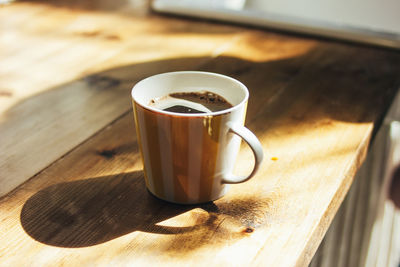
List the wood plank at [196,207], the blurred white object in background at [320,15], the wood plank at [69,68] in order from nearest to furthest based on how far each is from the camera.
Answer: the wood plank at [196,207]
the wood plank at [69,68]
the blurred white object in background at [320,15]

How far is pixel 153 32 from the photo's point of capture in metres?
1.07

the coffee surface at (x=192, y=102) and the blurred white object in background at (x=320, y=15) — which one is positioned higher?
the coffee surface at (x=192, y=102)

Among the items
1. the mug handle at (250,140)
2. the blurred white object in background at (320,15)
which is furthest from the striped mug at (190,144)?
the blurred white object in background at (320,15)

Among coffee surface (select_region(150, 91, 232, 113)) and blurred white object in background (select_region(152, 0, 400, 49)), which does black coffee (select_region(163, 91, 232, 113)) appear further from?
blurred white object in background (select_region(152, 0, 400, 49))

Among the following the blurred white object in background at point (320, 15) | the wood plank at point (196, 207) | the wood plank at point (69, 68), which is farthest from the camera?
the blurred white object in background at point (320, 15)

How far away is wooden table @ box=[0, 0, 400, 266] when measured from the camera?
452mm

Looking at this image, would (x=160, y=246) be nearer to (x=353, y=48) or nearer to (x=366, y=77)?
(x=366, y=77)

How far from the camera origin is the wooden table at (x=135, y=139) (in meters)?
0.45

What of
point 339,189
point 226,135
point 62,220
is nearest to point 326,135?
point 339,189

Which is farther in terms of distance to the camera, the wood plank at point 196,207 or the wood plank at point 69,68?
the wood plank at point 69,68

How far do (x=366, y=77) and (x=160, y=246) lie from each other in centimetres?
61

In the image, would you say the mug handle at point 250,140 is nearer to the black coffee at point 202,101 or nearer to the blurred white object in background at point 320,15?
the black coffee at point 202,101

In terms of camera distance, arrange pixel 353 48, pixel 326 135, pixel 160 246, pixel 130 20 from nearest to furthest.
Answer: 1. pixel 160 246
2. pixel 326 135
3. pixel 353 48
4. pixel 130 20

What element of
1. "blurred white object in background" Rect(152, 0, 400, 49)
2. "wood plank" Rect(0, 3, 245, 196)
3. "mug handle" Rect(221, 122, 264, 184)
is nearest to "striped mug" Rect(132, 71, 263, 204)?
"mug handle" Rect(221, 122, 264, 184)
